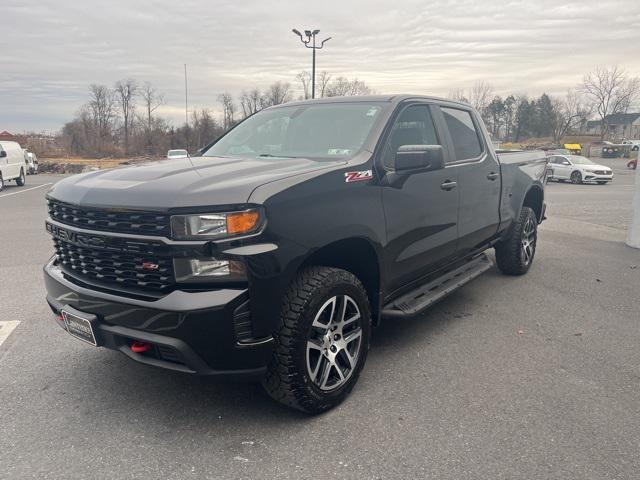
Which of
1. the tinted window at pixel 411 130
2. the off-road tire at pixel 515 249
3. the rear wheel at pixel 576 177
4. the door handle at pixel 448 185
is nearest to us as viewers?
the tinted window at pixel 411 130

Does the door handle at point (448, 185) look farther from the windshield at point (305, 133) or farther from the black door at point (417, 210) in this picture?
the windshield at point (305, 133)

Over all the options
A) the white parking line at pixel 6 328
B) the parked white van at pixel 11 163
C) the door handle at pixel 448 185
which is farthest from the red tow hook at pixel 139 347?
the parked white van at pixel 11 163

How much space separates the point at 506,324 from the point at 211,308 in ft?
10.3

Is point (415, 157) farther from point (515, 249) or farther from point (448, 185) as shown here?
point (515, 249)

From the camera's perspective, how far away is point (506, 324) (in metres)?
4.68

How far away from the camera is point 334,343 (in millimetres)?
3141

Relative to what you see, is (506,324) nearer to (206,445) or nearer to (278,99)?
(206,445)

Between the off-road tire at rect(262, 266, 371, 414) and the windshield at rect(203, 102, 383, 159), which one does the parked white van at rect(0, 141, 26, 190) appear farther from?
the off-road tire at rect(262, 266, 371, 414)

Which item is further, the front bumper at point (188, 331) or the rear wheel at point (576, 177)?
the rear wheel at point (576, 177)

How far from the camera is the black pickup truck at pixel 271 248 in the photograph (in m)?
2.59

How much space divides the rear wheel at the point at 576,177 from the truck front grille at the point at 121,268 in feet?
84.9

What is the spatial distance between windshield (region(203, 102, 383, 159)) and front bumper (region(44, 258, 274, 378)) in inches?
56.3

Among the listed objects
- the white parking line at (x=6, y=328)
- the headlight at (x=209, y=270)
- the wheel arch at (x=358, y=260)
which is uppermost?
the headlight at (x=209, y=270)

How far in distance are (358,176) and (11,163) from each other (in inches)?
862
